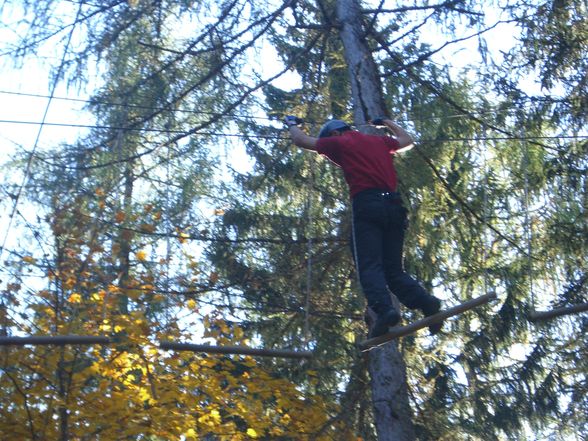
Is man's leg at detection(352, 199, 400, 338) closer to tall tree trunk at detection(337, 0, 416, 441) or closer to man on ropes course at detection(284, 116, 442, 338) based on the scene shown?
man on ropes course at detection(284, 116, 442, 338)

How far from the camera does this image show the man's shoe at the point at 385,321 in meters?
6.30

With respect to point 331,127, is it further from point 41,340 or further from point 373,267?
point 41,340

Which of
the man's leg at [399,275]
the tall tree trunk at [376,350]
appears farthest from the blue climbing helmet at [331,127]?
the tall tree trunk at [376,350]

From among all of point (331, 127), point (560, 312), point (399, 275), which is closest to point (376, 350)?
point (399, 275)

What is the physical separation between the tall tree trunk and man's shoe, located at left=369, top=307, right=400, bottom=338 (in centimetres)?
216

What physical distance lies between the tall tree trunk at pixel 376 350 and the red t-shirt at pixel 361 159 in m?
1.33

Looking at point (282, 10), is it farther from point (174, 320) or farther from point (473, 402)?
point (473, 402)

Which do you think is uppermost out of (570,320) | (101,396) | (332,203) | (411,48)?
(411,48)

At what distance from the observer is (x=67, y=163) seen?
33.6 ft

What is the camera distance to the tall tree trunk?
8.48m

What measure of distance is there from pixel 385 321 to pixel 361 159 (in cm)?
112

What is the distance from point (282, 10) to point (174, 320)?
12.0ft

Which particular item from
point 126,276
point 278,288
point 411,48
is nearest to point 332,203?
point 278,288

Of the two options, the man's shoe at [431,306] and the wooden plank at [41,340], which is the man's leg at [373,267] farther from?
the wooden plank at [41,340]
